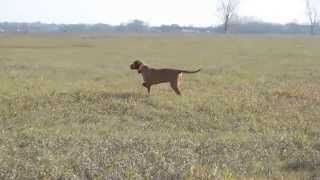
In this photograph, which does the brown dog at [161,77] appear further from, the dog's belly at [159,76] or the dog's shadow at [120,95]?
the dog's shadow at [120,95]

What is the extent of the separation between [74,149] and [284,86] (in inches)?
463

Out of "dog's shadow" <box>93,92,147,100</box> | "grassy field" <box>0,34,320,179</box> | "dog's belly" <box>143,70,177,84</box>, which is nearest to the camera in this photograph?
"grassy field" <box>0,34,320,179</box>

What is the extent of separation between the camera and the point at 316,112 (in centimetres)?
1415

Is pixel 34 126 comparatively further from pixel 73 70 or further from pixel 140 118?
pixel 73 70

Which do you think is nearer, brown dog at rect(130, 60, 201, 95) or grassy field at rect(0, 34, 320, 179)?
grassy field at rect(0, 34, 320, 179)

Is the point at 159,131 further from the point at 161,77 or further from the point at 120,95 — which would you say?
the point at 161,77

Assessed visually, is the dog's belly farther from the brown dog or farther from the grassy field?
the grassy field

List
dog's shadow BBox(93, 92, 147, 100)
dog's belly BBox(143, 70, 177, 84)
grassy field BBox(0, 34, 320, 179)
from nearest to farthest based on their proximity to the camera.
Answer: grassy field BBox(0, 34, 320, 179) < dog's shadow BBox(93, 92, 147, 100) < dog's belly BBox(143, 70, 177, 84)

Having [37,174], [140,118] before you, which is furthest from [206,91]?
[37,174]

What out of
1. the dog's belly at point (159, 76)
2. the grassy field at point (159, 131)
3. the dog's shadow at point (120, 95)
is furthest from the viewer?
the dog's belly at point (159, 76)

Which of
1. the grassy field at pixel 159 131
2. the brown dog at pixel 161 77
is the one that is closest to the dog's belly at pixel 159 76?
the brown dog at pixel 161 77

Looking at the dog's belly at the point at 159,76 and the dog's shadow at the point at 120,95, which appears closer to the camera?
the dog's shadow at the point at 120,95

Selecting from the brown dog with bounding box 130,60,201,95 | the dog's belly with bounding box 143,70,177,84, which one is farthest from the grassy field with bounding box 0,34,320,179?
the dog's belly with bounding box 143,70,177,84

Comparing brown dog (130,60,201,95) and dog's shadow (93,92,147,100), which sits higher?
brown dog (130,60,201,95)
